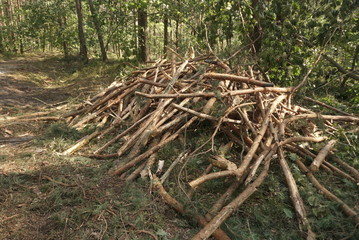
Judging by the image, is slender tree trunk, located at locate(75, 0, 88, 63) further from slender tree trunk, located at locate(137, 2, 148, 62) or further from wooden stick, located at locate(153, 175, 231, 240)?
wooden stick, located at locate(153, 175, 231, 240)

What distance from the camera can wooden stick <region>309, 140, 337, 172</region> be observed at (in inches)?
128

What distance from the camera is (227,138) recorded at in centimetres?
392

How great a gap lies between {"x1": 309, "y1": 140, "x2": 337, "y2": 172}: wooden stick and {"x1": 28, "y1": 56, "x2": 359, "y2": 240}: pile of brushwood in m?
0.01

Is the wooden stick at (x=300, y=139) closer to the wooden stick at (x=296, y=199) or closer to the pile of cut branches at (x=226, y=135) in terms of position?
the pile of cut branches at (x=226, y=135)

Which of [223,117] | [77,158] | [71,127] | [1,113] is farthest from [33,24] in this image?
[223,117]

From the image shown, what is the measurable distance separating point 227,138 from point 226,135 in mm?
44

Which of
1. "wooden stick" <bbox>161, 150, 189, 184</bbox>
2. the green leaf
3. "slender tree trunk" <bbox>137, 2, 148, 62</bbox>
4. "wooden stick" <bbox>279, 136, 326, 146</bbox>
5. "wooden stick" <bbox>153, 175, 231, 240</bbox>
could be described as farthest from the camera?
"slender tree trunk" <bbox>137, 2, 148, 62</bbox>

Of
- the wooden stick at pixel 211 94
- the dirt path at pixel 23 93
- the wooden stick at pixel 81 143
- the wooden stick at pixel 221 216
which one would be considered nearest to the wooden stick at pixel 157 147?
the wooden stick at pixel 211 94

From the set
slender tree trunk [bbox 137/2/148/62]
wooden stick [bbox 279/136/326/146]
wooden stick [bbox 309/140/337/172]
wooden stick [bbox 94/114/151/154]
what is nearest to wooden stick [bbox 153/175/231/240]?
wooden stick [bbox 94/114/151/154]

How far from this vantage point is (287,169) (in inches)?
121

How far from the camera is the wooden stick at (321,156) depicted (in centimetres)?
325

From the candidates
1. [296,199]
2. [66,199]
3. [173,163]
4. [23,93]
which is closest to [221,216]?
[296,199]

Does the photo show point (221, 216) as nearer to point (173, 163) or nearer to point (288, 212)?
point (288, 212)

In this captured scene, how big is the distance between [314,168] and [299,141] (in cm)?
43
